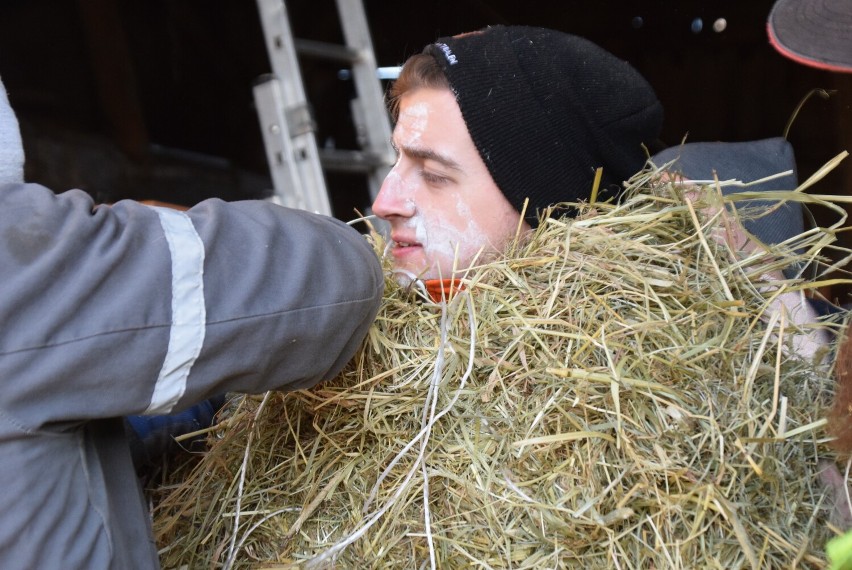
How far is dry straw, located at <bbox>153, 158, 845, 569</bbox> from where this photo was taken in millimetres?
825

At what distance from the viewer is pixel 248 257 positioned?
77 centimetres

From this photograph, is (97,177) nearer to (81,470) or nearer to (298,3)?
(298,3)

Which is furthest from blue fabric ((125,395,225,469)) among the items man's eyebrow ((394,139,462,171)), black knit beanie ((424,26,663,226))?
black knit beanie ((424,26,663,226))

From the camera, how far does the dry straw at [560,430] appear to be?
83cm

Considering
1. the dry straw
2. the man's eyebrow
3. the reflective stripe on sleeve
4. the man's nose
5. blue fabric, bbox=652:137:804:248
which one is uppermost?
the reflective stripe on sleeve

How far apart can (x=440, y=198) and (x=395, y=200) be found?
78 millimetres

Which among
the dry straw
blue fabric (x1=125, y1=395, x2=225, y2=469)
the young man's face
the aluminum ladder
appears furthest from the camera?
the aluminum ladder

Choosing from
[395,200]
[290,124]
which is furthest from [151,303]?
[290,124]

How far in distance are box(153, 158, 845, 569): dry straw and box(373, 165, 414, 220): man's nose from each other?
0.65ft

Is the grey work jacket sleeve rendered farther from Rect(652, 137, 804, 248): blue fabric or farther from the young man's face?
Rect(652, 137, 804, 248): blue fabric

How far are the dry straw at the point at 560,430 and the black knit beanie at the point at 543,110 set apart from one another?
250mm

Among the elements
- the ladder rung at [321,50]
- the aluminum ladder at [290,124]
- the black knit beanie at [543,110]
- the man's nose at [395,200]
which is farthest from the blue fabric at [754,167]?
the ladder rung at [321,50]

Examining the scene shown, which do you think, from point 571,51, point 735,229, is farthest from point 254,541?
point 571,51

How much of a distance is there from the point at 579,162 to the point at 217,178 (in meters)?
3.01
